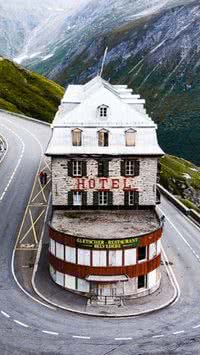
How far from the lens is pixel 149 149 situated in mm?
67125

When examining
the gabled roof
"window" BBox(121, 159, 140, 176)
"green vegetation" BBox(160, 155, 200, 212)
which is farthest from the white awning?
"green vegetation" BBox(160, 155, 200, 212)

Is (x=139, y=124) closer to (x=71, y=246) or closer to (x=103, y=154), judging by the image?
(x=103, y=154)

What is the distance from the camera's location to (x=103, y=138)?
67375 millimetres

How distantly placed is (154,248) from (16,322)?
15.8m

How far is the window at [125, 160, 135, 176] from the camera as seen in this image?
67.4 m

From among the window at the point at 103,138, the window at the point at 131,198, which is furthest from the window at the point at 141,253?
the window at the point at 103,138

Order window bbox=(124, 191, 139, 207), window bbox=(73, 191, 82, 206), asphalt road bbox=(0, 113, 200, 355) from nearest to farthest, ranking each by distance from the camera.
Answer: asphalt road bbox=(0, 113, 200, 355) → window bbox=(73, 191, 82, 206) → window bbox=(124, 191, 139, 207)

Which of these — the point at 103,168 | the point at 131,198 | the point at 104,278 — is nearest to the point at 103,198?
the point at 131,198

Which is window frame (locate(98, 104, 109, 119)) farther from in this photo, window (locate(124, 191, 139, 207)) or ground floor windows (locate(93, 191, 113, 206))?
window (locate(124, 191, 139, 207))

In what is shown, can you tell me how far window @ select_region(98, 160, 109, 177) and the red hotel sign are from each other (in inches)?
26.2

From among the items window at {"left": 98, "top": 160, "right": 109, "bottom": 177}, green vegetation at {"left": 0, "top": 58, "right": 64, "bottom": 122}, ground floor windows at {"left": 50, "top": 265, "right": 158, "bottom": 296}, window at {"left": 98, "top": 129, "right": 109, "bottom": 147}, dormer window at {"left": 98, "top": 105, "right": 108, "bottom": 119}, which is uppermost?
green vegetation at {"left": 0, "top": 58, "right": 64, "bottom": 122}

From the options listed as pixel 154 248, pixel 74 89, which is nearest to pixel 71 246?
pixel 154 248

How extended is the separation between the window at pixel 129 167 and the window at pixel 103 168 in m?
2.14

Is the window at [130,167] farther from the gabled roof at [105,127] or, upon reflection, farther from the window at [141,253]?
the window at [141,253]
